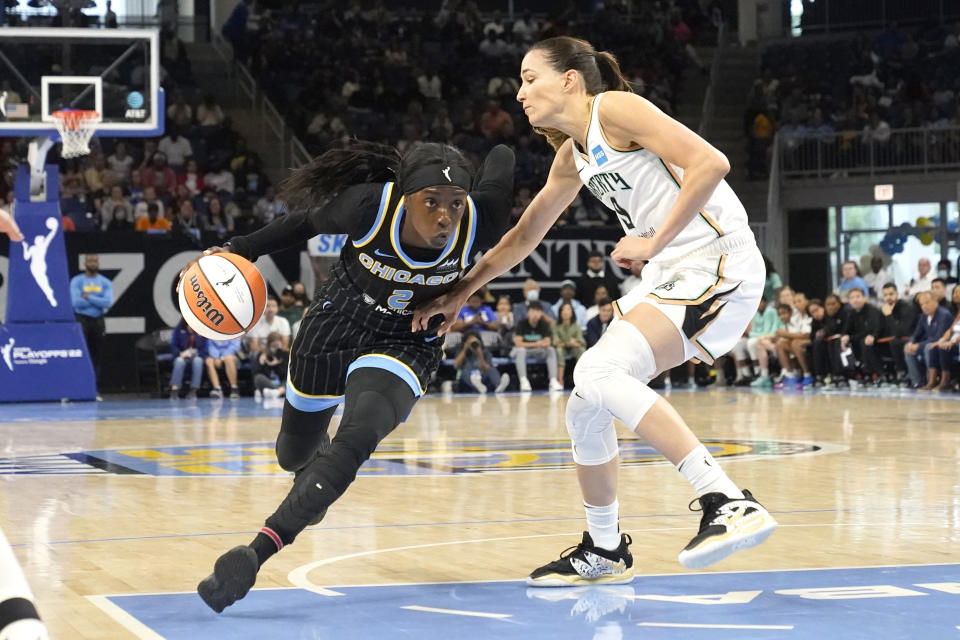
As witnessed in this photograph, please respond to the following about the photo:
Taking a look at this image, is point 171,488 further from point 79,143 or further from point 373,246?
point 79,143

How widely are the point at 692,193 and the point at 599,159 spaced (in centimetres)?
47

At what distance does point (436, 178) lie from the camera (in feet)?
16.1

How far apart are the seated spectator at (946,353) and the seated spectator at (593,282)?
4.39 metres

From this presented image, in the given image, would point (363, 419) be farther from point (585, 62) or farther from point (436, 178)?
point (585, 62)

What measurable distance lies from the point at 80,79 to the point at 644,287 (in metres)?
11.3

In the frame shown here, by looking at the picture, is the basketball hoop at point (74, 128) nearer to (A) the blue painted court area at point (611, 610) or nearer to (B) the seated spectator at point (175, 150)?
(B) the seated spectator at point (175, 150)

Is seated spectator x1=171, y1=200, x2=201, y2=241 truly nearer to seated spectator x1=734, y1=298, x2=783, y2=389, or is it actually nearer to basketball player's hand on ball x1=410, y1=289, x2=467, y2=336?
seated spectator x1=734, y1=298, x2=783, y2=389

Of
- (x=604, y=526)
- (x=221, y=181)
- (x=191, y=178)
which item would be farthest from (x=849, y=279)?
(x=604, y=526)

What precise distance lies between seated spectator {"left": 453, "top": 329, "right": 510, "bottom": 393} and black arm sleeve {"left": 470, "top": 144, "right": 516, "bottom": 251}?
12.5 m

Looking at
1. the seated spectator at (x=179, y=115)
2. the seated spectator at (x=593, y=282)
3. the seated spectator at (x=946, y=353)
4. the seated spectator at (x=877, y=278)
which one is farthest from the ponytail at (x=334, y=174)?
the seated spectator at (x=877, y=278)

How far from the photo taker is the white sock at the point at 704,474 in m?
4.55

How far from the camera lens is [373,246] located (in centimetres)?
510

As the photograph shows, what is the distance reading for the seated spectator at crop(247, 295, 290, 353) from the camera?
17375 mm

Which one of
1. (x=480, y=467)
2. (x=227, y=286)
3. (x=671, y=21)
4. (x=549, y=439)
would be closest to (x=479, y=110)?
(x=671, y=21)
